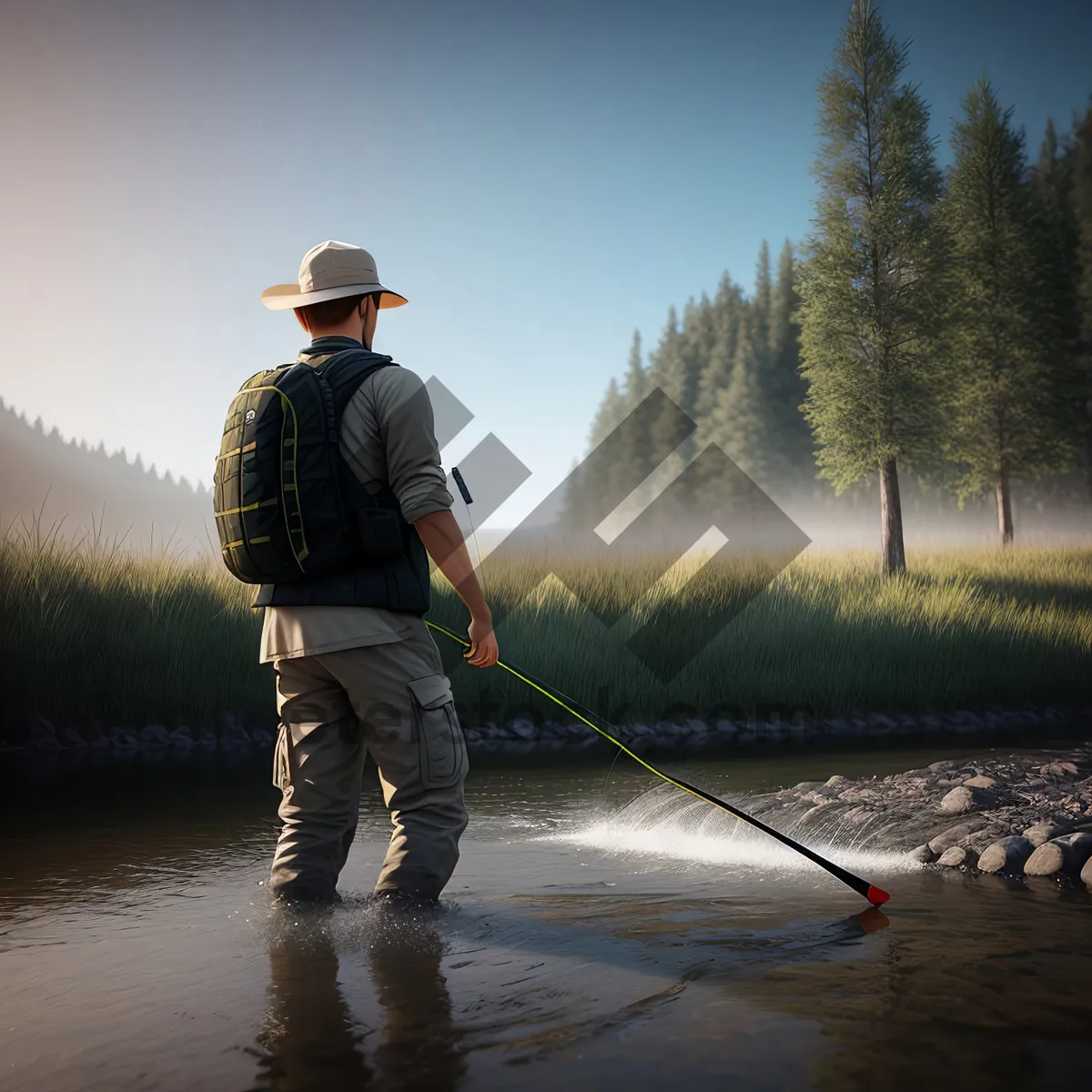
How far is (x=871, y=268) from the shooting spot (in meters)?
12.8

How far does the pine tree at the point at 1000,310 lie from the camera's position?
13.0m

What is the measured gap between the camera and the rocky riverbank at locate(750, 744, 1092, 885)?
324 centimetres

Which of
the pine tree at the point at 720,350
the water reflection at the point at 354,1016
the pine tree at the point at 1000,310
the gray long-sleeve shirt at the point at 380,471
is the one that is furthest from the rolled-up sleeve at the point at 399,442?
the pine tree at the point at 720,350

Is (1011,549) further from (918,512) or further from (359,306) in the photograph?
(359,306)

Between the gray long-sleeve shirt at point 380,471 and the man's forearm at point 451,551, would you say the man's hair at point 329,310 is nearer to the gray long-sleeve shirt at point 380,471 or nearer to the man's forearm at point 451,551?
A: the gray long-sleeve shirt at point 380,471

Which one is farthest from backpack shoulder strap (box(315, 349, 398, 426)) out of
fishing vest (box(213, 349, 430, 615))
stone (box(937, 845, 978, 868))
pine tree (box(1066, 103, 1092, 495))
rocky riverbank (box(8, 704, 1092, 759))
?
pine tree (box(1066, 103, 1092, 495))

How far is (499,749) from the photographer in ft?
22.0

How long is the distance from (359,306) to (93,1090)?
1.79 metres

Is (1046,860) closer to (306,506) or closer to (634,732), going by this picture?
(306,506)

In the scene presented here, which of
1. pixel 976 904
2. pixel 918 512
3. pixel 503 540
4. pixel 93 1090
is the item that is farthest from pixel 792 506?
pixel 93 1090

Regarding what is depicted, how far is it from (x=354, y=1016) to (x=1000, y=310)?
44.1ft

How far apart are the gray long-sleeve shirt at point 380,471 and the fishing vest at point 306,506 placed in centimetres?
3

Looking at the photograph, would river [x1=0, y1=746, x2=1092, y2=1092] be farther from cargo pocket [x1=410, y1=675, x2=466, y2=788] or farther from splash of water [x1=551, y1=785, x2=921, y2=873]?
cargo pocket [x1=410, y1=675, x2=466, y2=788]

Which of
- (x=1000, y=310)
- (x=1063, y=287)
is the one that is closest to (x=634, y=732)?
(x=1000, y=310)
